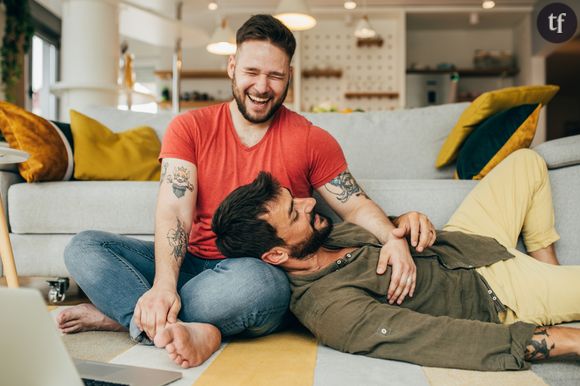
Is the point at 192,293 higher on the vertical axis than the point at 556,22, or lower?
lower

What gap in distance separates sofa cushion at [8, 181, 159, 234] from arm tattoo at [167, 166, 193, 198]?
2.44 ft

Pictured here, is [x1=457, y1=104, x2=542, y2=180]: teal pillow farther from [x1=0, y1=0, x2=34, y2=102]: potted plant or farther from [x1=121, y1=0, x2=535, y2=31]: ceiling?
[x1=121, y1=0, x2=535, y2=31]: ceiling

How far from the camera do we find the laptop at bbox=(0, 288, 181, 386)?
0.63 meters

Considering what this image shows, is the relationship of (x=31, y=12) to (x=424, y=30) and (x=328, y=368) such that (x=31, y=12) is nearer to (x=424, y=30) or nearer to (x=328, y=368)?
(x=424, y=30)

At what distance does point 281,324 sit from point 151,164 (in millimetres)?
1451

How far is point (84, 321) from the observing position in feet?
5.26

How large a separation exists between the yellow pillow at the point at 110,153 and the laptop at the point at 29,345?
202cm

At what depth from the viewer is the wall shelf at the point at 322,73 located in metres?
7.02

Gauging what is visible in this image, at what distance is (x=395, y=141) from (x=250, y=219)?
1.48 meters

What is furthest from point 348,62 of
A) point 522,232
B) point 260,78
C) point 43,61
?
point 260,78

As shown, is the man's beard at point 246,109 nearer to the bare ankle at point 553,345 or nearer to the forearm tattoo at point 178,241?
the forearm tattoo at point 178,241

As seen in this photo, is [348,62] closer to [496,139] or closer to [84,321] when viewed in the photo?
[496,139]

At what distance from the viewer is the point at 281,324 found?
62.9 inches

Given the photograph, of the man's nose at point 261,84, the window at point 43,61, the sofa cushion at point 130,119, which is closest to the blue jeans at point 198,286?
the man's nose at point 261,84
